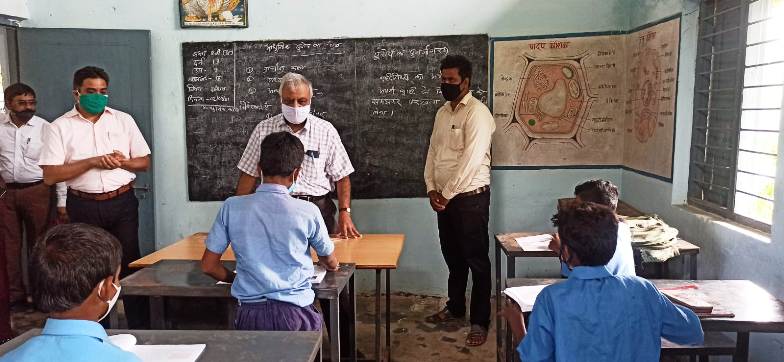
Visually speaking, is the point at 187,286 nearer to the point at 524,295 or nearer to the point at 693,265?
the point at 524,295

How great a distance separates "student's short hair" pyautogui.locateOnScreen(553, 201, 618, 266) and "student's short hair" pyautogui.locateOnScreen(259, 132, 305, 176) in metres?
0.98

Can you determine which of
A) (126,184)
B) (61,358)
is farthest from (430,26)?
(61,358)

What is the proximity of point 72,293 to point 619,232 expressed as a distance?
1.66 metres

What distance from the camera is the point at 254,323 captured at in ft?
7.20

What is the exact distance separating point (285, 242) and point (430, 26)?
2.71 m

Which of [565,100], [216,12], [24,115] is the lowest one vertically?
[24,115]

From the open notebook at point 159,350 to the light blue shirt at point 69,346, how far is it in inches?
13.8

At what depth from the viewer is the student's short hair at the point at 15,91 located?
165 inches

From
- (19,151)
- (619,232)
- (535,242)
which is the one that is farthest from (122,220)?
(619,232)

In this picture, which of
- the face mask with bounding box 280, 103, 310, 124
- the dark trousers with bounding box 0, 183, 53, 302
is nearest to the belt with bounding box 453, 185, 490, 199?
the face mask with bounding box 280, 103, 310, 124

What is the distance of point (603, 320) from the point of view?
167 centimetres

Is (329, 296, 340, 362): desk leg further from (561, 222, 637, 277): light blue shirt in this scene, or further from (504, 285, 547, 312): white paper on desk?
(561, 222, 637, 277): light blue shirt

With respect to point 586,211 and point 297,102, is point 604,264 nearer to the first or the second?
point 586,211

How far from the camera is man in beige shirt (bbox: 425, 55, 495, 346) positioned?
3.58m
